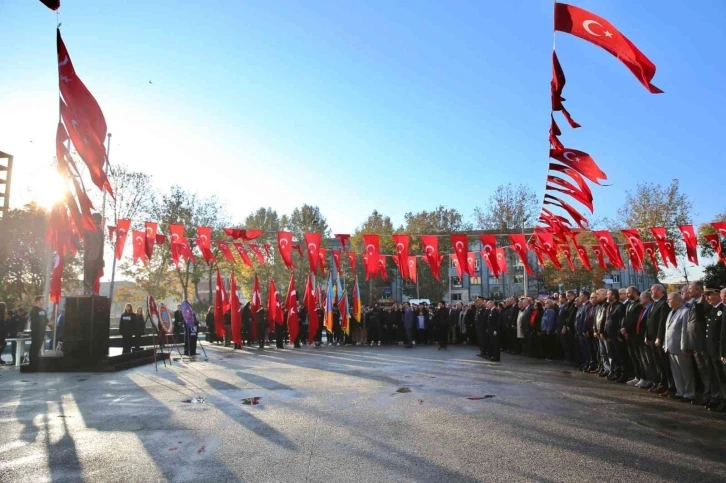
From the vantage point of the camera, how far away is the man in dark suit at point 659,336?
32.0ft

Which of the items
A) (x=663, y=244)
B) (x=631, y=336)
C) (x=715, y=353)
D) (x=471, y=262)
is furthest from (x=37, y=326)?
(x=663, y=244)

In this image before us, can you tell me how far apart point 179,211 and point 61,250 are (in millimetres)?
26413

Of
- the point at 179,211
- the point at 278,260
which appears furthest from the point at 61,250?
the point at 278,260

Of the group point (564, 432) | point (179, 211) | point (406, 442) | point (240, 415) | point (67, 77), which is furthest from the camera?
point (179, 211)

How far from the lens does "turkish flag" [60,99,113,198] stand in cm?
779

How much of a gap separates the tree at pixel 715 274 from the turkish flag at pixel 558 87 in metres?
21.0

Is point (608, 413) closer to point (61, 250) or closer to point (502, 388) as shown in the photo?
point (502, 388)

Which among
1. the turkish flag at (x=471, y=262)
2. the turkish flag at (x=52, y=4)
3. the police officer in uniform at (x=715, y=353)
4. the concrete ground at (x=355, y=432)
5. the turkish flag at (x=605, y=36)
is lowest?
the concrete ground at (x=355, y=432)

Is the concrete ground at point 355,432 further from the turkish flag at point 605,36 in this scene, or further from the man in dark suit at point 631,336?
the turkish flag at point 605,36

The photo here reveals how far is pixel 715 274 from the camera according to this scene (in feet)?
85.5

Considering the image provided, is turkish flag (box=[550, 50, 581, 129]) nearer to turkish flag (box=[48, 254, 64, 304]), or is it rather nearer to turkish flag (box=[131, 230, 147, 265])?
turkish flag (box=[48, 254, 64, 304])

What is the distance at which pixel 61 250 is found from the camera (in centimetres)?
1453

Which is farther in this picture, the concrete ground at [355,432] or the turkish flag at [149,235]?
the turkish flag at [149,235]

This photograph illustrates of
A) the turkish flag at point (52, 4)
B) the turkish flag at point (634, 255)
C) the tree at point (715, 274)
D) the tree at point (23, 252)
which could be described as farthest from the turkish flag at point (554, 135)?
the tree at point (23, 252)
